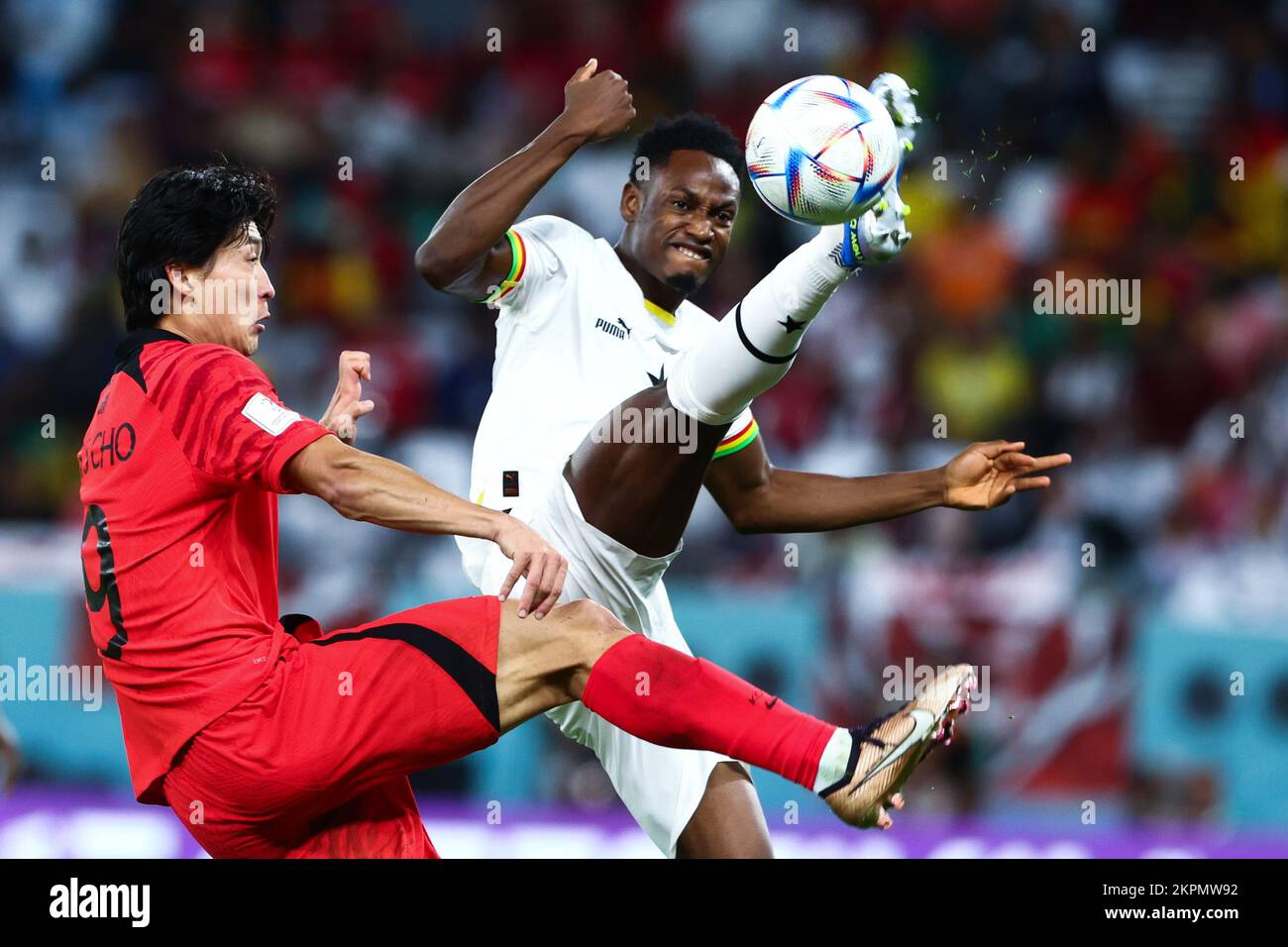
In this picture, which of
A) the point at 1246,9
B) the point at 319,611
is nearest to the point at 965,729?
the point at 319,611

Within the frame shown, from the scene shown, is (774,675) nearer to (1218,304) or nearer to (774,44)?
(1218,304)

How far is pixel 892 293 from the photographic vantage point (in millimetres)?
9141

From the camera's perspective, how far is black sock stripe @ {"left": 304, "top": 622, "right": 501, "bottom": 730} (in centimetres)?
346

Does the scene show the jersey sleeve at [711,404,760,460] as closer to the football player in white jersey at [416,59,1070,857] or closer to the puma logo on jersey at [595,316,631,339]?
the football player in white jersey at [416,59,1070,857]

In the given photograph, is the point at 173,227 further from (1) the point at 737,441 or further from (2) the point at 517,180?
(1) the point at 737,441

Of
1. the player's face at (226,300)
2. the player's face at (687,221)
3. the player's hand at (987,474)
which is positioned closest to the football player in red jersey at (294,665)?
the player's face at (226,300)

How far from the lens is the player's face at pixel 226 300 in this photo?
379 cm

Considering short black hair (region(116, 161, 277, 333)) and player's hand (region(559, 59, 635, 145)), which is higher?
player's hand (region(559, 59, 635, 145))

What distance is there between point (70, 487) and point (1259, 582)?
20.4 feet

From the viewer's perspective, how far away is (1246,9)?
34.1 feet

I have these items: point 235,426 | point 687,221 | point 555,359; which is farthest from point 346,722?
point 687,221

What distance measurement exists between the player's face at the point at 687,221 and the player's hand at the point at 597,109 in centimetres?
55

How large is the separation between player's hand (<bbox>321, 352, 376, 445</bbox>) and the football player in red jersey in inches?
19.7
